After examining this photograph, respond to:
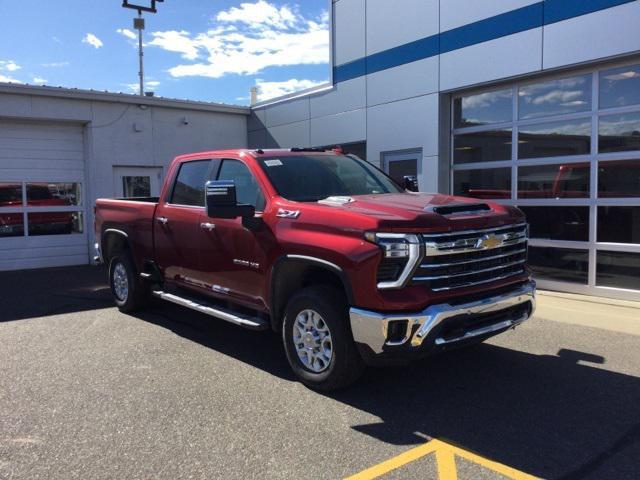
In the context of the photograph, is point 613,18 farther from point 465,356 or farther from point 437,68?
point 465,356

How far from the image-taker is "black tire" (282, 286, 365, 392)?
425 centimetres

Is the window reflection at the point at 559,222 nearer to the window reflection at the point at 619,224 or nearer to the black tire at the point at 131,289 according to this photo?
the window reflection at the point at 619,224

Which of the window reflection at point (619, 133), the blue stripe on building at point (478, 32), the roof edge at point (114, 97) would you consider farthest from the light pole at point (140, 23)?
the window reflection at point (619, 133)

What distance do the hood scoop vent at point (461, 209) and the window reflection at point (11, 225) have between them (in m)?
11.1

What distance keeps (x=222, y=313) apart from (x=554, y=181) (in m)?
5.87

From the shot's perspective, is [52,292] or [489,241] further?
[52,292]

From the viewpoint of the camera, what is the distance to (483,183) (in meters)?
9.83

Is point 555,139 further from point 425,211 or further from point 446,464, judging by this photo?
point 446,464

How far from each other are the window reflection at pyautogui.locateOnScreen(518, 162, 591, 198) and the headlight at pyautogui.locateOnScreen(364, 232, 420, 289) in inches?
216

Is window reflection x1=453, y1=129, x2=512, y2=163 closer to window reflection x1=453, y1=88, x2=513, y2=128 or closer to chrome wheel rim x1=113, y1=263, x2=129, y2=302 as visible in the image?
window reflection x1=453, y1=88, x2=513, y2=128

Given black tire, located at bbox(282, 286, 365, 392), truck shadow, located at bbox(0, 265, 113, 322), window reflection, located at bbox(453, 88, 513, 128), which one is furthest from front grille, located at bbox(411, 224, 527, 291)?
truck shadow, located at bbox(0, 265, 113, 322)

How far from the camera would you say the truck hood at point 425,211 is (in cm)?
406

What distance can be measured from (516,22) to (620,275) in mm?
4137

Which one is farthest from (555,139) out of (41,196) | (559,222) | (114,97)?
(41,196)
